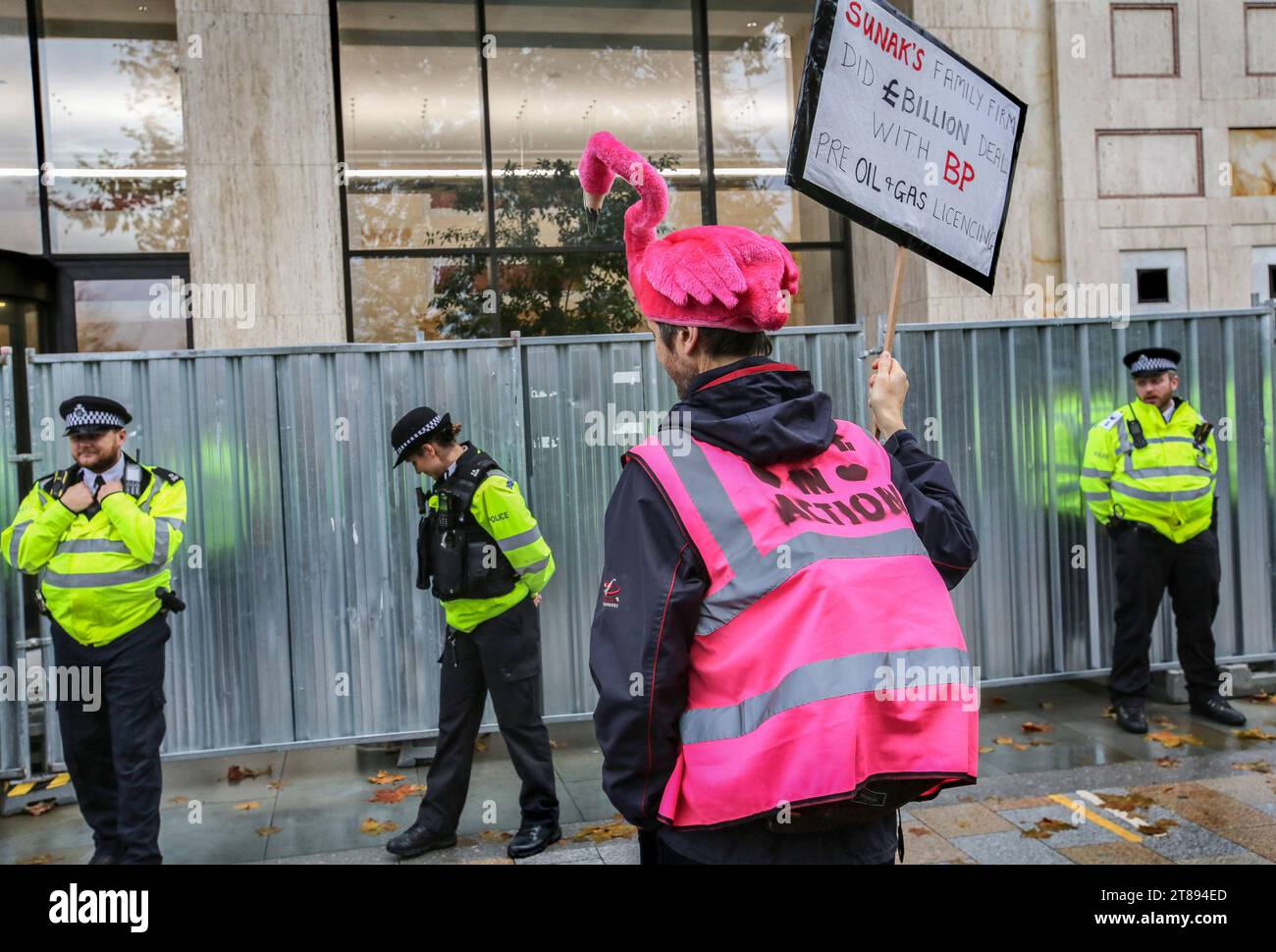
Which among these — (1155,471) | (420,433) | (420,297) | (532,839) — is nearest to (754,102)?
(420,297)

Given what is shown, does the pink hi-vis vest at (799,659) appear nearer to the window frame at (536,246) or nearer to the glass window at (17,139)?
the window frame at (536,246)

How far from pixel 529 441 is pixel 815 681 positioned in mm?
5134

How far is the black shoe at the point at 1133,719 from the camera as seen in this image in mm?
7262

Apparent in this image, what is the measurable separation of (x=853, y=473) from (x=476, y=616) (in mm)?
3719

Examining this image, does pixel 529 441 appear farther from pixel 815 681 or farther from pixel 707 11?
pixel 707 11

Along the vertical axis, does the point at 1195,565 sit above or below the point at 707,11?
below

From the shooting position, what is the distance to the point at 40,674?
658cm

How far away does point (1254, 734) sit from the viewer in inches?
278

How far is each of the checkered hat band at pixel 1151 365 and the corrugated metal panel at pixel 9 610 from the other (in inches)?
273

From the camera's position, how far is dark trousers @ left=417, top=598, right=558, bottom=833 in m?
5.78

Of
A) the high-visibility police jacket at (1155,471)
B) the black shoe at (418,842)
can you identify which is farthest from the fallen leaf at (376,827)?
the high-visibility police jacket at (1155,471)

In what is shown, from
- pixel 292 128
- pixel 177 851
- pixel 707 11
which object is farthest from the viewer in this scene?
pixel 707 11

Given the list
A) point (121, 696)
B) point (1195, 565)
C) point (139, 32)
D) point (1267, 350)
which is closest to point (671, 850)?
point (121, 696)

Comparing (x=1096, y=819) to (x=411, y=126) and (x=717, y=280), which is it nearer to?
(x=717, y=280)
